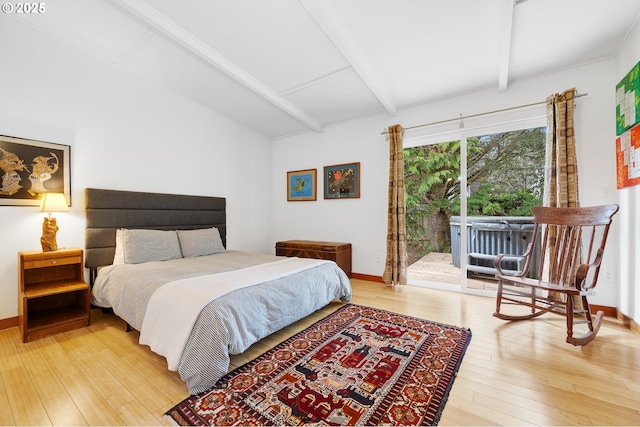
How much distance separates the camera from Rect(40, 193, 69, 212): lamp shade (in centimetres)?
233

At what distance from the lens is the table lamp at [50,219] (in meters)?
2.34

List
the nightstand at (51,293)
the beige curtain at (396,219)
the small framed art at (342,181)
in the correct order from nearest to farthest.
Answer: the nightstand at (51,293) → the beige curtain at (396,219) → the small framed art at (342,181)

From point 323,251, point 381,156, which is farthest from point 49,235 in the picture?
point 381,156

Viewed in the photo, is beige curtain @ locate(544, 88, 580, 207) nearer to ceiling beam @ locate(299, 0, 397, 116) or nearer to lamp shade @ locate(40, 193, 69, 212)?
ceiling beam @ locate(299, 0, 397, 116)

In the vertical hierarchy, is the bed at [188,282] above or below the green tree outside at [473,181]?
below

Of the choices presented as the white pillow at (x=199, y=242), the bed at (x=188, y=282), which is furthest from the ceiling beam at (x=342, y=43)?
the white pillow at (x=199, y=242)

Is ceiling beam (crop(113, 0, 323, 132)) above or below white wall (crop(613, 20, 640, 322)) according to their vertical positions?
above

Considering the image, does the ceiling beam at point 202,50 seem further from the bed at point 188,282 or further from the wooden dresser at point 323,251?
the wooden dresser at point 323,251

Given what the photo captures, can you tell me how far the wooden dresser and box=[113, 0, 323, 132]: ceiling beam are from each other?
206cm

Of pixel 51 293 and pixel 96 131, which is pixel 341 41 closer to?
pixel 96 131

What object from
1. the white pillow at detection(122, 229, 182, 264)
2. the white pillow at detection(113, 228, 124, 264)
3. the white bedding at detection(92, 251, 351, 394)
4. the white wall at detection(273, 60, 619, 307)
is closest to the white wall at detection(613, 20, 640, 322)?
the white wall at detection(273, 60, 619, 307)

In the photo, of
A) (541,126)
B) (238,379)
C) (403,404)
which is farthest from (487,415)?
(541,126)

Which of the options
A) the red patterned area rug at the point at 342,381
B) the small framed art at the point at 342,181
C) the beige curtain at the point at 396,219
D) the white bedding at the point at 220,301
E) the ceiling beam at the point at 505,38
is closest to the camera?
the red patterned area rug at the point at 342,381

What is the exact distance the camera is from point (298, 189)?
4.84m
